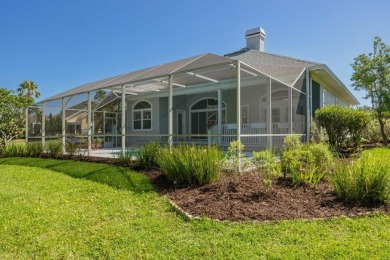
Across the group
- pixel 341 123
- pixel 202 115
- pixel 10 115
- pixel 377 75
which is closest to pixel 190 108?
pixel 202 115

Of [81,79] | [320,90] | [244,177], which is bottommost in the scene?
[244,177]

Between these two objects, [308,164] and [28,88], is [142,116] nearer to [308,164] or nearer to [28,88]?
[308,164]

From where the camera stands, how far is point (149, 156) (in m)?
7.76

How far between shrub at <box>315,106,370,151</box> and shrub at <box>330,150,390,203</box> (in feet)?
20.6

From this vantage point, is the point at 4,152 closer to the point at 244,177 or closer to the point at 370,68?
the point at 244,177

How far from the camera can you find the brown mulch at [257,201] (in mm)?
3961

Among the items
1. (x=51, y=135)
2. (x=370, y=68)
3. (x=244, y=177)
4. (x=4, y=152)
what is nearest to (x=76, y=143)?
(x=51, y=135)

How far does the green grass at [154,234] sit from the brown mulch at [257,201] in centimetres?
25

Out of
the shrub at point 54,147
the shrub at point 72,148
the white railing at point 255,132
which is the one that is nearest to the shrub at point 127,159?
the white railing at point 255,132

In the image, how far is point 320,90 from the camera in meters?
13.4

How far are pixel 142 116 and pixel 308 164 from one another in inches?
538

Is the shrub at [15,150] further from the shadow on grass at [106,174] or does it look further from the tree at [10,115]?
the shadow on grass at [106,174]

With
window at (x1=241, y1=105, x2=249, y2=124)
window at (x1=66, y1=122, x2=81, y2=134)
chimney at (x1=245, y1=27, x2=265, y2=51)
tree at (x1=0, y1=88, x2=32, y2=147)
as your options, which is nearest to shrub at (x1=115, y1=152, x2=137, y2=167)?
window at (x1=241, y1=105, x2=249, y2=124)

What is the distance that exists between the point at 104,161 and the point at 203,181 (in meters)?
5.11
